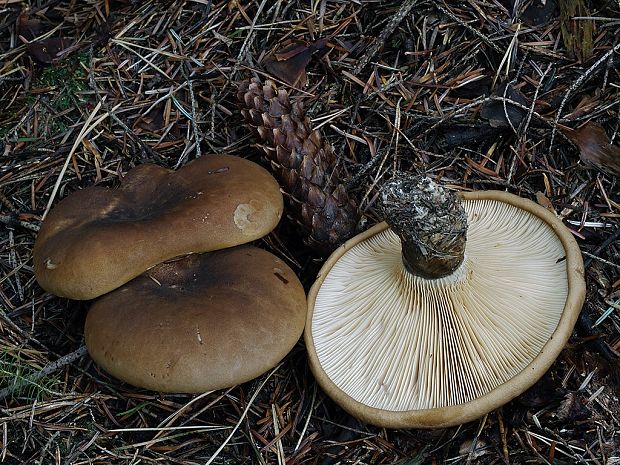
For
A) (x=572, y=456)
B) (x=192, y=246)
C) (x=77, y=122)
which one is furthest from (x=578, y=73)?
(x=77, y=122)

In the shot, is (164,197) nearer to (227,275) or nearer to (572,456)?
(227,275)

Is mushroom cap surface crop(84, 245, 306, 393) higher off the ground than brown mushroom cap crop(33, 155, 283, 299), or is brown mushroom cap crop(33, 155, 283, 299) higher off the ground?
brown mushroom cap crop(33, 155, 283, 299)

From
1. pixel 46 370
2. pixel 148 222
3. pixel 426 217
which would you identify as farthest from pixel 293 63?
pixel 46 370

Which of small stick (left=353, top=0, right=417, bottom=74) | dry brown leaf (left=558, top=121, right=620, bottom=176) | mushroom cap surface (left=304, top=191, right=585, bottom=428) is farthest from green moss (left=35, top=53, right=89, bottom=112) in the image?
dry brown leaf (left=558, top=121, right=620, bottom=176)

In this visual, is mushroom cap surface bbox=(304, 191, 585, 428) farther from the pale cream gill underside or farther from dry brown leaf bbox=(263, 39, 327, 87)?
dry brown leaf bbox=(263, 39, 327, 87)

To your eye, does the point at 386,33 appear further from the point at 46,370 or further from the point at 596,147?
the point at 46,370

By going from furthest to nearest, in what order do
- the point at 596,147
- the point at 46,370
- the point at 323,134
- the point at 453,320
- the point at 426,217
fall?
1. the point at 323,134
2. the point at 596,147
3. the point at 46,370
4. the point at 453,320
5. the point at 426,217

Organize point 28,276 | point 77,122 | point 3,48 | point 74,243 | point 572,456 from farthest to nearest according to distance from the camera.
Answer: point 3,48
point 77,122
point 28,276
point 74,243
point 572,456
